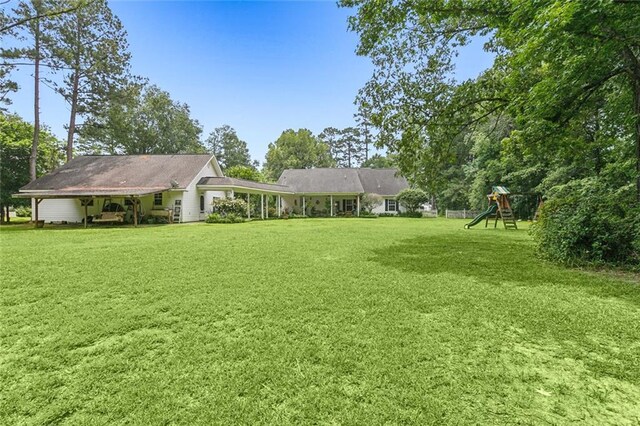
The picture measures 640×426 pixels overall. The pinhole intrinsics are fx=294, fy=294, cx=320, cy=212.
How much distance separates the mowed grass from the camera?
2008 mm

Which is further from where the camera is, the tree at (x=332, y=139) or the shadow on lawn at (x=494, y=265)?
the tree at (x=332, y=139)

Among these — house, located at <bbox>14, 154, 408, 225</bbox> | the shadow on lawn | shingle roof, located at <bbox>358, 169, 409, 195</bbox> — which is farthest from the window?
the shadow on lawn

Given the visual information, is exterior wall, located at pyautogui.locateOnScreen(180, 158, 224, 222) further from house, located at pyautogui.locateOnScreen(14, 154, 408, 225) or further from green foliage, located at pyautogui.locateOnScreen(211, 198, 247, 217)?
green foliage, located at pyautogui.locateOnScreen(211, 198, 247, 217)

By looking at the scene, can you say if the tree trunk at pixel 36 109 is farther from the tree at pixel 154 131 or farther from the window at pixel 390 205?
the window at pixel 390 205

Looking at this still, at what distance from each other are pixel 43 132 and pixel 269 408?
33040 millimetres

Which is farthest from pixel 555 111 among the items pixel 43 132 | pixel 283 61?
pixel 43 132

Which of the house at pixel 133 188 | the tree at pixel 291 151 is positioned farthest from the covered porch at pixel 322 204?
the tree at pixel 291 151

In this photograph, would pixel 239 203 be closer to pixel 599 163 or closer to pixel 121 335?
pixel 121 335

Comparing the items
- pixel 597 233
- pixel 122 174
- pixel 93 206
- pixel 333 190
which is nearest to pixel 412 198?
pixel 333 190

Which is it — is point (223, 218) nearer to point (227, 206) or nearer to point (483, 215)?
point (227, 206)

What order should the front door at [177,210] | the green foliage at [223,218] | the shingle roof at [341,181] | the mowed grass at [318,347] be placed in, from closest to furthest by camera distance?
the mowed grass at [318,347] < the green foliage at [223,218] < the front door at [177,210] < the shingle roof at [341,181]

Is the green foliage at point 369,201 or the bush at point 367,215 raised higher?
the green foliage at point 369,201

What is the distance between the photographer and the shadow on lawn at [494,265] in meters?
4.98

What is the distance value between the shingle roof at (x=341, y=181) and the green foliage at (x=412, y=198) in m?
2.01
